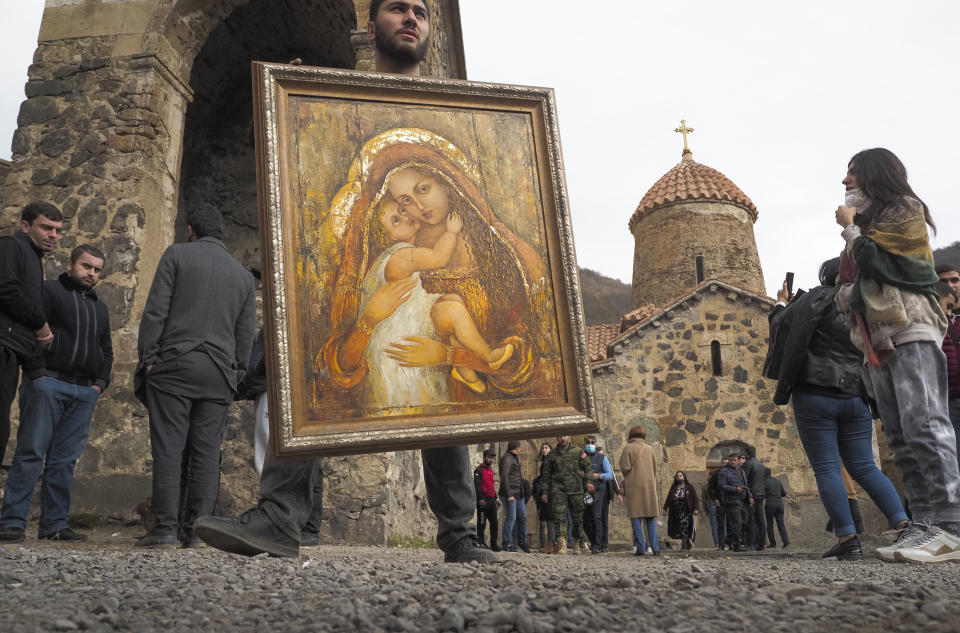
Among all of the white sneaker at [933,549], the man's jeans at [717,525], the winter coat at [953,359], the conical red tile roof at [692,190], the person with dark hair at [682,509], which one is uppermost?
the conical red tile roof at [692,190]

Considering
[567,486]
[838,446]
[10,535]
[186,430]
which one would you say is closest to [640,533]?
[567,486]

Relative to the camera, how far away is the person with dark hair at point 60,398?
3537mm

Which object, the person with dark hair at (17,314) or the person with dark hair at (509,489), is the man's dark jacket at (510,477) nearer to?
the person with dark hair at (509,489)

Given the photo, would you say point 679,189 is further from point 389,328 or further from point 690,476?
point 389,328

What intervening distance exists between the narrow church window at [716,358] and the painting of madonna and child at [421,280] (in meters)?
12.0

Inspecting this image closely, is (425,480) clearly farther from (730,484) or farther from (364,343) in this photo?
(730,484)

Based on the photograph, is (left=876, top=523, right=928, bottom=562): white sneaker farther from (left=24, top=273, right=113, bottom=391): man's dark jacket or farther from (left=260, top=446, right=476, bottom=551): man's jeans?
(left=24, top=273, right=113, bottom=391): man's dark jacket

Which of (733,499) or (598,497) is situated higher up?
(598,497)

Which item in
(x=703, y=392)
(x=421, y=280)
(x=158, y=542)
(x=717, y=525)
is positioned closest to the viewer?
(x=421, y=280)

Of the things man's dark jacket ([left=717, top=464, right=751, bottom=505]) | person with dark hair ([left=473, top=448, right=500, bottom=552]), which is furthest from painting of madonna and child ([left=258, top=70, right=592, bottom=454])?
man's dark jacket ([left=717, top=464, right=751, bottom=505])

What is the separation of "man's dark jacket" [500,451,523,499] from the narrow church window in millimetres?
6061

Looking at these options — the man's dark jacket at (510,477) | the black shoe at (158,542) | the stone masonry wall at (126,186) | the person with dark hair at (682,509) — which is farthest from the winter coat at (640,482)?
the black shoe at (158,542)

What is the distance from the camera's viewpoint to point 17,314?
3.38 metres

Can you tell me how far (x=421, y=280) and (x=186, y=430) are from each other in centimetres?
174
